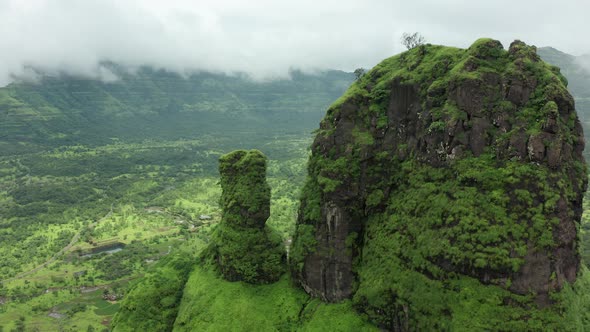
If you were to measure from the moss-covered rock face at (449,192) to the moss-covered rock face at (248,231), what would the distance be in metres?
4.92

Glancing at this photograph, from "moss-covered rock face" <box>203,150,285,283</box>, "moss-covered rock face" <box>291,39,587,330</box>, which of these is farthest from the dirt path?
"moss-covered rock face" <box>291,39,587,330</box>

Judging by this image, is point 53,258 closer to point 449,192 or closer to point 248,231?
point 248,231

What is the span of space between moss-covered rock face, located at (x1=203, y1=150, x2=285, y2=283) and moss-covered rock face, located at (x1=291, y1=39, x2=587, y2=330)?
4921mm

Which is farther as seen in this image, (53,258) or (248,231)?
(53,258)

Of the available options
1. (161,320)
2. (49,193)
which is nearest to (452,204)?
(161,320)

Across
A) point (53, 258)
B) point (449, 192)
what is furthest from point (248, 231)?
point (53, 258)

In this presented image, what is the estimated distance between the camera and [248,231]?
145 ft

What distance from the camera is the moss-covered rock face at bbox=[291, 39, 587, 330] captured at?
29016mm

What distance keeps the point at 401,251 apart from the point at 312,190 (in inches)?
438

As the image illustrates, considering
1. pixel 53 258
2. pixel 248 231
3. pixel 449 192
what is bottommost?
pixel 53 258

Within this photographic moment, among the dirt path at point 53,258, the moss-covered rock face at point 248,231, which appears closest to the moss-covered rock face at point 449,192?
the moss-covered rock face at point 248,231

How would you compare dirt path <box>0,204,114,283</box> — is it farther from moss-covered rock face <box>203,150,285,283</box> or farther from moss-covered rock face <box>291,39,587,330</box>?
moss-covered rock face <box>291,39,587,330</box>

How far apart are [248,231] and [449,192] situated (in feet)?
72.7

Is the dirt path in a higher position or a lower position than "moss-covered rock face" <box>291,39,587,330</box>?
lower
